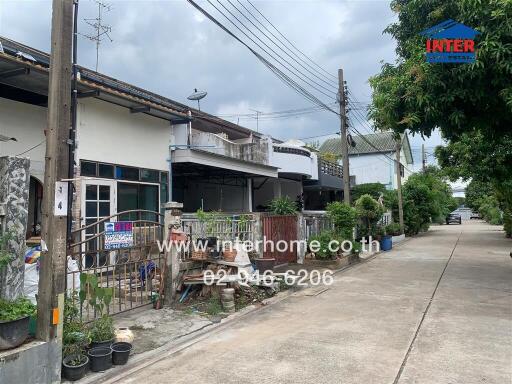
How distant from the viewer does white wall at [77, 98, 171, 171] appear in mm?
9883

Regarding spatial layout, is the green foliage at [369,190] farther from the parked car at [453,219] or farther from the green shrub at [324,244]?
the parked car at [453,219]

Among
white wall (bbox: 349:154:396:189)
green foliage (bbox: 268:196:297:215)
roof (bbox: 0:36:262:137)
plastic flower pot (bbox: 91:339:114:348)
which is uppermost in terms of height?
white wall (bbox: 349:154:396:189)

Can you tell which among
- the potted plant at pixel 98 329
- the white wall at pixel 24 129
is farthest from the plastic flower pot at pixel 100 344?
the white wall at pixel 24 129

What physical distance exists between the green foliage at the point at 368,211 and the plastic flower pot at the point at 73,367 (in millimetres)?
15123

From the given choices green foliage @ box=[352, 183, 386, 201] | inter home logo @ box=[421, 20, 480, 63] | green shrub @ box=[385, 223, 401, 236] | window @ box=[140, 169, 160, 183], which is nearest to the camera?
inter home logo @ box=[421, 20, 480, 63]

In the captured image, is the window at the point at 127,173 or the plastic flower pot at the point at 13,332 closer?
the plastic flower pot at the point at 13,332

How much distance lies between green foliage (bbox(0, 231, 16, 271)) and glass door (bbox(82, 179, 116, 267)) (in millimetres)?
4629

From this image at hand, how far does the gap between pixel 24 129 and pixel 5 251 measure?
5.23m

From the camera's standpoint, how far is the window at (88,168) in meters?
9.76

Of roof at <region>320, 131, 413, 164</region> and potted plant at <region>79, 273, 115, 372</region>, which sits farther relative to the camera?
roof at <region>320, 131, 413, 164</region>

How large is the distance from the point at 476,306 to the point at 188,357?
222 inches

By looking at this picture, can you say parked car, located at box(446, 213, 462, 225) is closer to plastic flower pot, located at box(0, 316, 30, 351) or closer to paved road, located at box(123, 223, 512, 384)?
paved road, located at box(123, 223, 512, 384)

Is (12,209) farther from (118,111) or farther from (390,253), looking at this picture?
(390,253)

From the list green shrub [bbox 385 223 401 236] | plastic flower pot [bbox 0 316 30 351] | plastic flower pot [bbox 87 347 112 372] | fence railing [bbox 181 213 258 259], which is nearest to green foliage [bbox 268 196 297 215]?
fence railing [bbox 181 213 258 259]
